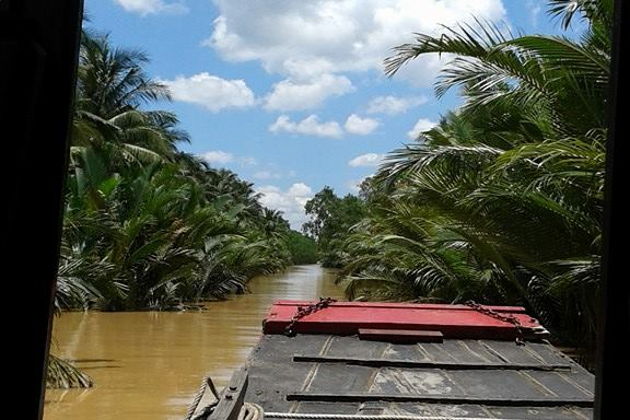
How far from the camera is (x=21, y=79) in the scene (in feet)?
2.31

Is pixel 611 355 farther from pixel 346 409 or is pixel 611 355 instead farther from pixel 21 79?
pixel 346 409

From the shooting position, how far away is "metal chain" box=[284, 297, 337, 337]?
15.4 ft

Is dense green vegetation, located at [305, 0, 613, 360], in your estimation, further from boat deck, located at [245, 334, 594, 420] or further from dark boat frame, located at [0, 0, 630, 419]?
dark boat frame, located at [0, 0, 630, 419]

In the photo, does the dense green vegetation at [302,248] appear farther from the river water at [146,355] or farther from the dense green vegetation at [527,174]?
the dense green vegetation at [527,174]

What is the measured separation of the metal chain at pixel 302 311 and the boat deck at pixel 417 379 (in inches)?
2.2

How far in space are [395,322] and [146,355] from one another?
8347 millimetres

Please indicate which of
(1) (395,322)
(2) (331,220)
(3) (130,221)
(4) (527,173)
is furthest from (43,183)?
(2) (331,220)

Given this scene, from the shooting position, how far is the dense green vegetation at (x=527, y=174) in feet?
21.4

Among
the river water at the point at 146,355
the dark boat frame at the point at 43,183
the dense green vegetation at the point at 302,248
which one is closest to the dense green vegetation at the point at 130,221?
the river water at the point at 146,355

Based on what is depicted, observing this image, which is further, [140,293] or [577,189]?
[140,293]

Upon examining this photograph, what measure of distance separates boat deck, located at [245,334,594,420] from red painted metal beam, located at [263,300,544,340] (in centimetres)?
8

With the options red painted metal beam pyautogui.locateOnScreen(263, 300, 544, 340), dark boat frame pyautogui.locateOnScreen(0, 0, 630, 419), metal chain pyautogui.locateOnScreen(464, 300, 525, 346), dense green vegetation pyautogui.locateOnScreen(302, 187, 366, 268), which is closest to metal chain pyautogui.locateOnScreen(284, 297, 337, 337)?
red painted metal beam pyautogui.locateOnScreen(263, 300, 544, 340)


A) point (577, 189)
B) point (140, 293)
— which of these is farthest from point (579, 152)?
point (140, 293)

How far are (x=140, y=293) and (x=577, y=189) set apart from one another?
565 inches
